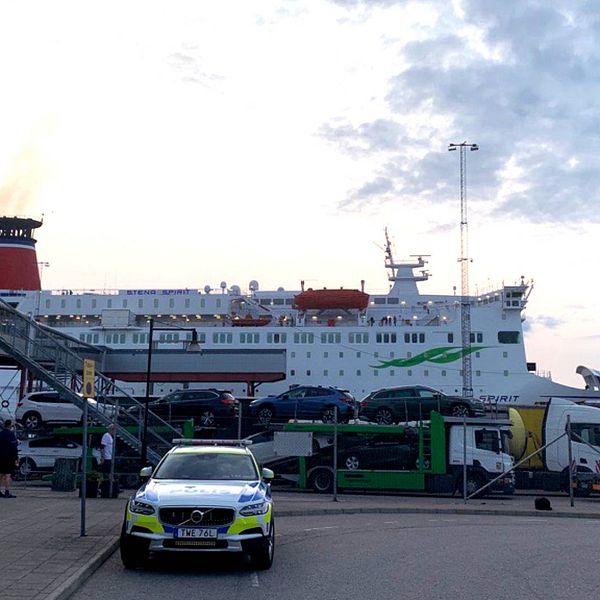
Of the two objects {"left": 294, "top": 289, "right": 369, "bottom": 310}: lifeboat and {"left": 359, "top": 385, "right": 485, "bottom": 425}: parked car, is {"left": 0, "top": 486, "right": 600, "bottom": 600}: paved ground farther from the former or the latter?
{"left": 294, "top": 289, "right": 369, "bottom": 310}: lifeboat

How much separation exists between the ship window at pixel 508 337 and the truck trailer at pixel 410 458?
2915 centimetres

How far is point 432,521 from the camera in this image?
55.3 feet

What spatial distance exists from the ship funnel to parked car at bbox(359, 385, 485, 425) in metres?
40.1

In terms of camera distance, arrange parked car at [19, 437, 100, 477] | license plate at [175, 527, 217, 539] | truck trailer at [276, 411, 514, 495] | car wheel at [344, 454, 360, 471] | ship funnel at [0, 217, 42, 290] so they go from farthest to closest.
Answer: ship funnel at [0, 217, 42, 290], parked car at [19, 437, 100, 477], car wheel at [344, 454, 360, 471], truck trailer at [276, 411, 514, 495], license plate at [175, 527, 217, 539]

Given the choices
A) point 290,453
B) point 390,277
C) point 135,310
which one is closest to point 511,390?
point 390,277

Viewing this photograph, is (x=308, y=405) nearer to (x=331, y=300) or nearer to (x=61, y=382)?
(x=61, y=382)

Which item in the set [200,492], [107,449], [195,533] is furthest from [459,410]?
[195,533]

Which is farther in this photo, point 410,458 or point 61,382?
point 61,382

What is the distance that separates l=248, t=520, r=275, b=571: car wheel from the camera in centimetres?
995

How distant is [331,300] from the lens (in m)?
56.8

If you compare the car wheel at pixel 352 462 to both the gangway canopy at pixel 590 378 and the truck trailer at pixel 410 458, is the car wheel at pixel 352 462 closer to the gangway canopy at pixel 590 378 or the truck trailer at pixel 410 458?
the truck trailer at pixel 410 458

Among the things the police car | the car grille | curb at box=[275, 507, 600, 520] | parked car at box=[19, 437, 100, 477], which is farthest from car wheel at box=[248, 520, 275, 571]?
parked car at box=[19, 437, 100, 477]

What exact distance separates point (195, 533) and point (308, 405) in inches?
873

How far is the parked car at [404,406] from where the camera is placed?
3103cm
